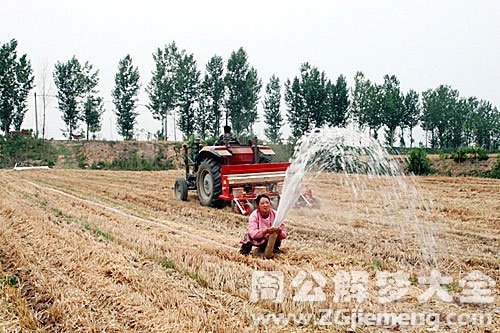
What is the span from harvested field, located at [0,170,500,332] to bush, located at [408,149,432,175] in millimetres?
10847

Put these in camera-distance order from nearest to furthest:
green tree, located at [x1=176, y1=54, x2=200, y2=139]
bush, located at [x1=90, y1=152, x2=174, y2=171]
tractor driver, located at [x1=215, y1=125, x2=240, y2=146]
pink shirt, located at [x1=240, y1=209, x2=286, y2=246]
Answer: pink shirt, located at [x1=240, y1=209, x2=286, y2=246] < tractor driver, located at [x1=215, y1=125, x2=240, y2=146] < bush, located at [x1=90, y1=152, x2=174, y2=171] < green tree, located at [x1=176, y1=54, x2=200, y2=139]

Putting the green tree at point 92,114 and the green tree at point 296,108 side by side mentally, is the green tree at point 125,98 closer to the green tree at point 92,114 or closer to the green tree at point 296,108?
the green tree at point 92,114

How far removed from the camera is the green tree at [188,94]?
38.6 metres

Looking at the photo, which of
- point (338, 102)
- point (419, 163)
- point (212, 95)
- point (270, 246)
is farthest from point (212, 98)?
point (270, 246)

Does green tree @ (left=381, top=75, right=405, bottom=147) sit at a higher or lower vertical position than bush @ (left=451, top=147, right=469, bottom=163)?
higher

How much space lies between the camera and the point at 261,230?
17.3 feet

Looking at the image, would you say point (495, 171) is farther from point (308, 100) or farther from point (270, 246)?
point (308, 100)

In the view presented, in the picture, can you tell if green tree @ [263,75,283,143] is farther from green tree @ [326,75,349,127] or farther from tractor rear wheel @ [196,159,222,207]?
tractor rear wheel @ [196,159,222,207]

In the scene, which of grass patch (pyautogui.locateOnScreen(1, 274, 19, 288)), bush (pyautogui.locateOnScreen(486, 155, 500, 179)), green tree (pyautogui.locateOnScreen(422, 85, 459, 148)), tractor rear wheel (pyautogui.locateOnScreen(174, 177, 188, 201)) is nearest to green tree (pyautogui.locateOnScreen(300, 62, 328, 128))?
green tree (pyautogui.locateOnScreen(422, 85, 459, 148))

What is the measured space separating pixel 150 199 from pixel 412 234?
7109mm

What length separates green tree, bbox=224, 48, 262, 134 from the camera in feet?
129

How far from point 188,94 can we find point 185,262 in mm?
35591

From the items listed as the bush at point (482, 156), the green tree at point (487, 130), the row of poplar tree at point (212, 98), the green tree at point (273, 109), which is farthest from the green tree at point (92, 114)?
the green tree at point (487, 130)

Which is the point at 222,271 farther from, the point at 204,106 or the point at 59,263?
the point at 204,106
